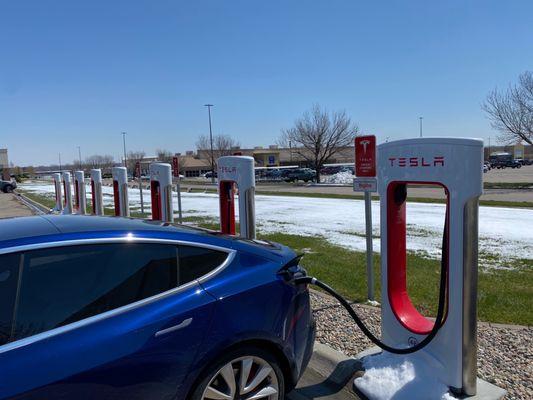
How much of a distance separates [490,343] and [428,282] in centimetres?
219

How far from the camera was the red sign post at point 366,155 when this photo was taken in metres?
5.27

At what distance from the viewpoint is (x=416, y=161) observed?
3.38m

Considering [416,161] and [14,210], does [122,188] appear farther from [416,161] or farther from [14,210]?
[14,210]

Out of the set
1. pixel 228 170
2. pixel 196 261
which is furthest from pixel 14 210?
pixel 196 261

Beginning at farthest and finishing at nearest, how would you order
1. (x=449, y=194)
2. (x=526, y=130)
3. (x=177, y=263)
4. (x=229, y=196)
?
(x=526, y=130) < (x=229, y=196) < (x=449, y=194) < (x=177, y=263)

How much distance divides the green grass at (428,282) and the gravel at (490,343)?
0.43m

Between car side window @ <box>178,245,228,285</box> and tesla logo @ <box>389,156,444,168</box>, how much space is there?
151 cm

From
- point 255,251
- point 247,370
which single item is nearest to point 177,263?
point 255,251

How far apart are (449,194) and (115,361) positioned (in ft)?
7.72

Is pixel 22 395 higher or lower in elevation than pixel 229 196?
lower

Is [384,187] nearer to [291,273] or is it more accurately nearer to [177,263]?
[291,273]

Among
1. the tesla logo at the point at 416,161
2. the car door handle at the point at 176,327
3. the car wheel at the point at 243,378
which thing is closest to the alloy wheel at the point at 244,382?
the car wheel at the point at 243,378

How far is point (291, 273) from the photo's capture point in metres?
3.26

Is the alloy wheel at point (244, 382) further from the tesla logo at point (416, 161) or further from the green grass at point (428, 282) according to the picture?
the green grass at point (428, 282)
